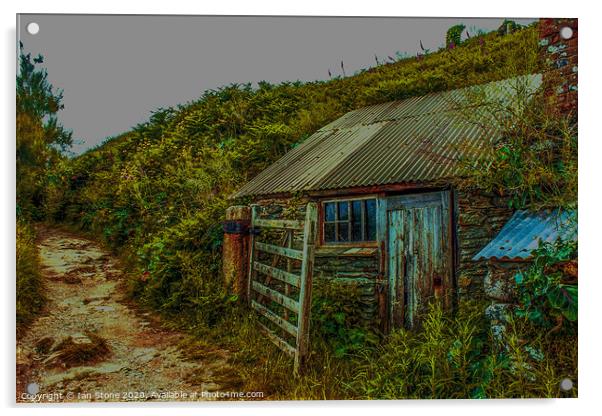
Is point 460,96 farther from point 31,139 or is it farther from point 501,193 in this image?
point 31,139

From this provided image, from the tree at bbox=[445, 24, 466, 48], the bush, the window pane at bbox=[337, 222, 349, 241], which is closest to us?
the bush

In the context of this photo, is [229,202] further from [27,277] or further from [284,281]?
[27,277]

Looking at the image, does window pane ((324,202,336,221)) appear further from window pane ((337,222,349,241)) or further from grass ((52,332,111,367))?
grass ((52,332,111,367))

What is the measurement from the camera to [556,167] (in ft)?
14.1

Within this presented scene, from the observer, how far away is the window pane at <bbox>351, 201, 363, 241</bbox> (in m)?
5.98

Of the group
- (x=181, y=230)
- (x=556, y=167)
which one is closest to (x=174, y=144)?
(x=181, y=230)

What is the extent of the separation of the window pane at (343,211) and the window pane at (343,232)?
0.07 metres

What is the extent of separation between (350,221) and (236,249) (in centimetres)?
166

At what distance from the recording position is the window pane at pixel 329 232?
629cm

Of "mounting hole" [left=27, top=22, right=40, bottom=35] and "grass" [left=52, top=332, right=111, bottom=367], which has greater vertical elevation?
"mounting hole" [left=27, top=22, right=40, bottom=35]

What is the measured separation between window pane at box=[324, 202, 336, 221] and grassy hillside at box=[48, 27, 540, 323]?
156 cm

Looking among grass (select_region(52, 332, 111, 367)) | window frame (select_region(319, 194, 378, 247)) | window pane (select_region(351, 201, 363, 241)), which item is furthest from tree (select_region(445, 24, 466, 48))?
grass (select_region(52, 332, 111, 367))
